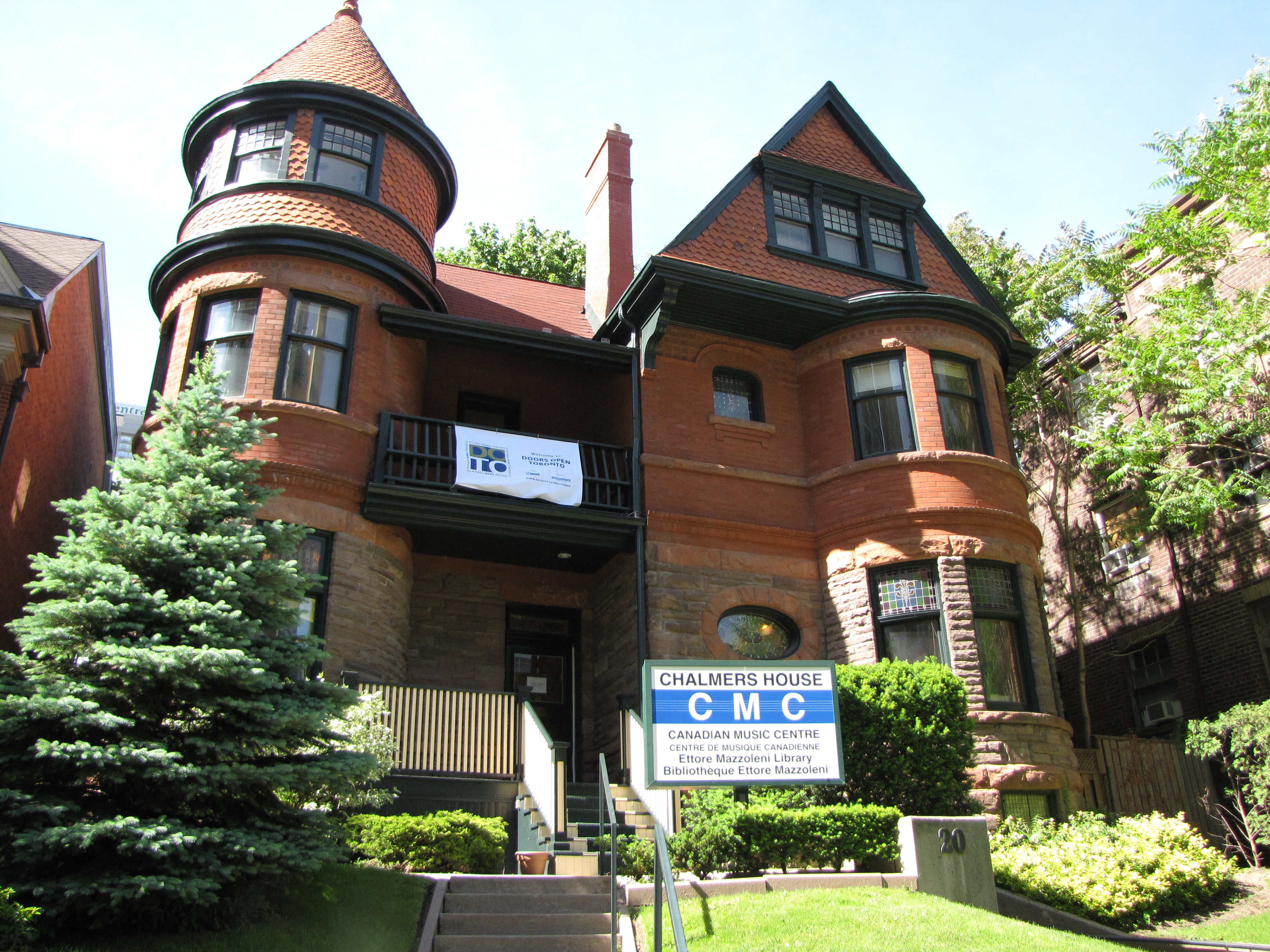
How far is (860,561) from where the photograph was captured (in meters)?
15.0

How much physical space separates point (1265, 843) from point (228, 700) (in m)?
13.4

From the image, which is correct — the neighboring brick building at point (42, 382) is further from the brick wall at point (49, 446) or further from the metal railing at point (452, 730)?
the metal railing at point (452, 730)

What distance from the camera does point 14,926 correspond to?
251 inches

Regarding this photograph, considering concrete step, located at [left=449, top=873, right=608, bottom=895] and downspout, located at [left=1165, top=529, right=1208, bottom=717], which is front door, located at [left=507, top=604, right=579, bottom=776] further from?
downspout, located at [left=1165, top=529, right=1208, bottom=717]

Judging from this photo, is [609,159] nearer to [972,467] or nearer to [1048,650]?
[972,467]

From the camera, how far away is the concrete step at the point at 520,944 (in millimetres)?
8164

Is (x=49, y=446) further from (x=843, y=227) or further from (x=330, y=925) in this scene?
(x=843, y=227)

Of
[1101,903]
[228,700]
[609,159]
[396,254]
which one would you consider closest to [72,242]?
[396,254]

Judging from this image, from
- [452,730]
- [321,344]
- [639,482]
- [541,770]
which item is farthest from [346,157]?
[541,770]

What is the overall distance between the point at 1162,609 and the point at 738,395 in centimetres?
923

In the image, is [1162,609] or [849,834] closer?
[849,834]

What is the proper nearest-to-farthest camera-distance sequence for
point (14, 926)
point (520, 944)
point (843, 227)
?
point (14, 926)
point (520, 944)
point (843, 227)

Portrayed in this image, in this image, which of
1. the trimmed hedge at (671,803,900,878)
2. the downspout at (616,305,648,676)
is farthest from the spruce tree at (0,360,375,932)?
the downspout at (616,305,648,676)

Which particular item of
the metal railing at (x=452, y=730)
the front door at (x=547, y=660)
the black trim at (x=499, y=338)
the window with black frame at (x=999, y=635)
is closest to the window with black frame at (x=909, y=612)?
the window with black frame at (x=999, y=635)
